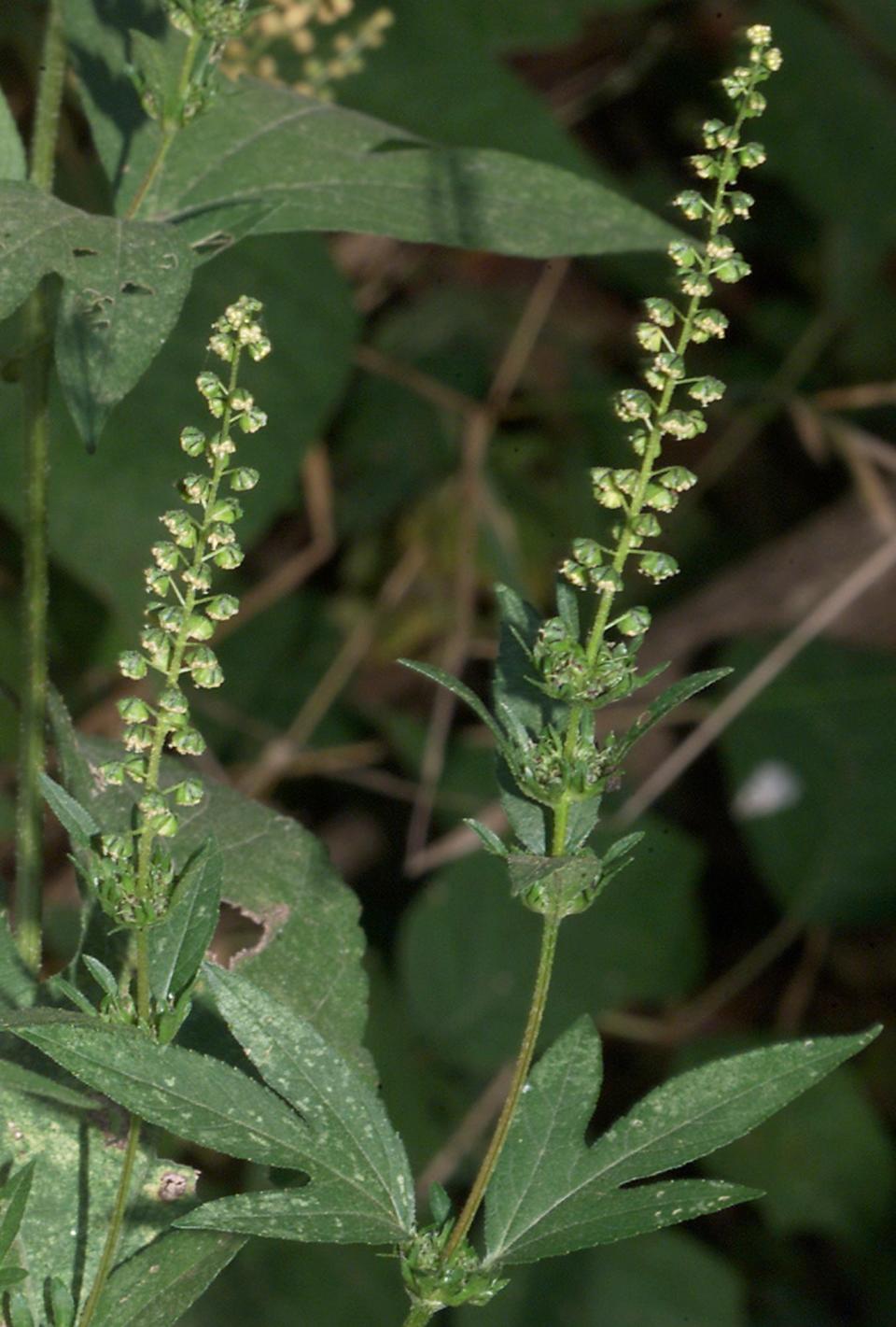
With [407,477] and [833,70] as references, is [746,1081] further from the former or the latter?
[833,70]

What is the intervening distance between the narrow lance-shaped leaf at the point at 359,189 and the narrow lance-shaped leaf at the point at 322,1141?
42.3 inches

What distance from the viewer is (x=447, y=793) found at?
15.2 ft

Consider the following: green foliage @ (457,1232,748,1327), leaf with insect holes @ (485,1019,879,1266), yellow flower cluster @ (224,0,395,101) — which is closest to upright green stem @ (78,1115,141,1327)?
leaf with insect holes @ (485,1019,879,1266)

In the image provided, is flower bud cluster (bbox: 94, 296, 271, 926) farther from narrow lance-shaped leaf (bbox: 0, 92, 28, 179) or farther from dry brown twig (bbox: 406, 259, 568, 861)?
dry brown twig (bbox: 406, 259, 568, 861)

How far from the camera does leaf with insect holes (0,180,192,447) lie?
1.79 m

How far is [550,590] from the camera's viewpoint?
5012 mm

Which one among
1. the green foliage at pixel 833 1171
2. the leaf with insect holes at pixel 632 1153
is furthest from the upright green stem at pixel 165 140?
the green foliage at pixel 833 1171

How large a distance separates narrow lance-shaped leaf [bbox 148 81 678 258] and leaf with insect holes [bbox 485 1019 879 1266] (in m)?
1.16

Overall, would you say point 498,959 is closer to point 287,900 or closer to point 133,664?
point 287,900

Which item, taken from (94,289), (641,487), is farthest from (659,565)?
(94,289)

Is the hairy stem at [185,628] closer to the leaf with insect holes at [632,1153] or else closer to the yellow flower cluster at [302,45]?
the leaf with insect holes at [632,1153]

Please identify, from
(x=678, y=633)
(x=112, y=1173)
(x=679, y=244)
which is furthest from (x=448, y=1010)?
(x=679, y=244)

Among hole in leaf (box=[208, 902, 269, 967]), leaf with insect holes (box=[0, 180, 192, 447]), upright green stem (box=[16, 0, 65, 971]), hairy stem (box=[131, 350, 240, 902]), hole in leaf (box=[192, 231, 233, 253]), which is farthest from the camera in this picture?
hole in leaf (box=[208, 902, 269, 967])

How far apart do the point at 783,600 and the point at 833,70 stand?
180cm
